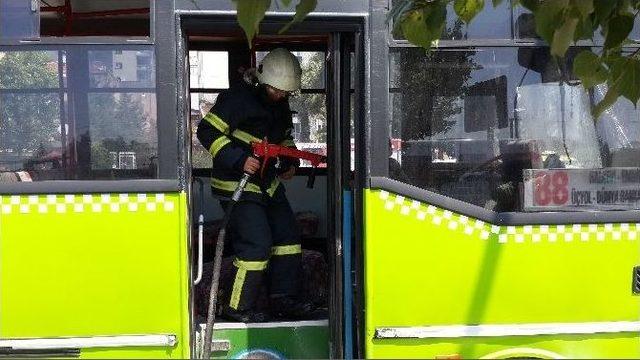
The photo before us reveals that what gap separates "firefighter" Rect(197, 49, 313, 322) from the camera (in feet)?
14.2

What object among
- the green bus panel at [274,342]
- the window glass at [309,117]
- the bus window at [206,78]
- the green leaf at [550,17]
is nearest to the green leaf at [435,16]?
the green leaf at [550,17]

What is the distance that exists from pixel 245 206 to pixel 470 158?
1.39 metres

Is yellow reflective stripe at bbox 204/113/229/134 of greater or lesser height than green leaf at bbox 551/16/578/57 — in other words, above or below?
below

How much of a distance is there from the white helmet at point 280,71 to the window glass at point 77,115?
0.95m

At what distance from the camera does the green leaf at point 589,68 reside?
7.31 ft

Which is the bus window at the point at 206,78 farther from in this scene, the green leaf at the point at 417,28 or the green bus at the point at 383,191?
the green leaf at the point at 417,28

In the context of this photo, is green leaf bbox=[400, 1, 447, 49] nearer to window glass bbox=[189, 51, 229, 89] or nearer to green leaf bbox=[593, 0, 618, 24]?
green leaf bbox=[593, 0, 618, 24]

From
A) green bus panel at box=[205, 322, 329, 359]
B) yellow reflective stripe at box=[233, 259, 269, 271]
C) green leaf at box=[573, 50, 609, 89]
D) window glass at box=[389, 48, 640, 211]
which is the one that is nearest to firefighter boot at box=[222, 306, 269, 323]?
green bus panel at box=[205, 322, 329, 359]

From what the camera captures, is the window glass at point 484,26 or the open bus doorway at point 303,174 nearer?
the window glass at point 484,26

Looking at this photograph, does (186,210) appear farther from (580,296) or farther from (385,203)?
(580,296)

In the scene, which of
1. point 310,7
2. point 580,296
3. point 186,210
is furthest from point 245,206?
point 310,7

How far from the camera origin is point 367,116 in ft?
12.1

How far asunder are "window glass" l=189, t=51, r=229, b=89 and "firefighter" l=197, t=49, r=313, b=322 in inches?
39.1

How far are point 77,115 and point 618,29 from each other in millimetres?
2457
